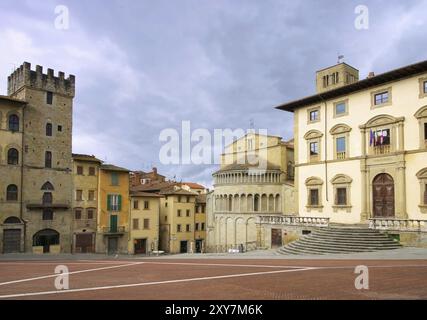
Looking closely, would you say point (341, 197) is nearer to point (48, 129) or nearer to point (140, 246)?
point (140, 246)

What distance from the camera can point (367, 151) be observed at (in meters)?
30.6

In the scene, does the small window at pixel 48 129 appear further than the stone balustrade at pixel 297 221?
Yes

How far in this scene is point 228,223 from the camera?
186 feet

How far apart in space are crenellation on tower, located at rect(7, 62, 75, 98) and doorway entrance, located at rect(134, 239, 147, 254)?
21.1 m

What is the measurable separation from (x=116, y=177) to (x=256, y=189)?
19.8 m

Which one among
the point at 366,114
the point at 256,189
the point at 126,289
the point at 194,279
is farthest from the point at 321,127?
the point at 126,289

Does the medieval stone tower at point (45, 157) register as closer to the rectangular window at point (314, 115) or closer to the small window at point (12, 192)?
the small window at point (12, 192)

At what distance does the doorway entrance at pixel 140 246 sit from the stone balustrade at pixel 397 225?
33.6 meters

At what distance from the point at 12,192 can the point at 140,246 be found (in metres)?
19.0

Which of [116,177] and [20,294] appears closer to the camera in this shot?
[20,294]

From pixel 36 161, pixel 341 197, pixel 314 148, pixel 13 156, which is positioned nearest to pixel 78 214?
pixel 36 161

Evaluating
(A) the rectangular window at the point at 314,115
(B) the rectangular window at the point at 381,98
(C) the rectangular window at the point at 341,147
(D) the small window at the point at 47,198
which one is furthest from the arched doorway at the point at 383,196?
(D) the small window at the point at 47,198

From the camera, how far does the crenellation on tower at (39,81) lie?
1617 inches
